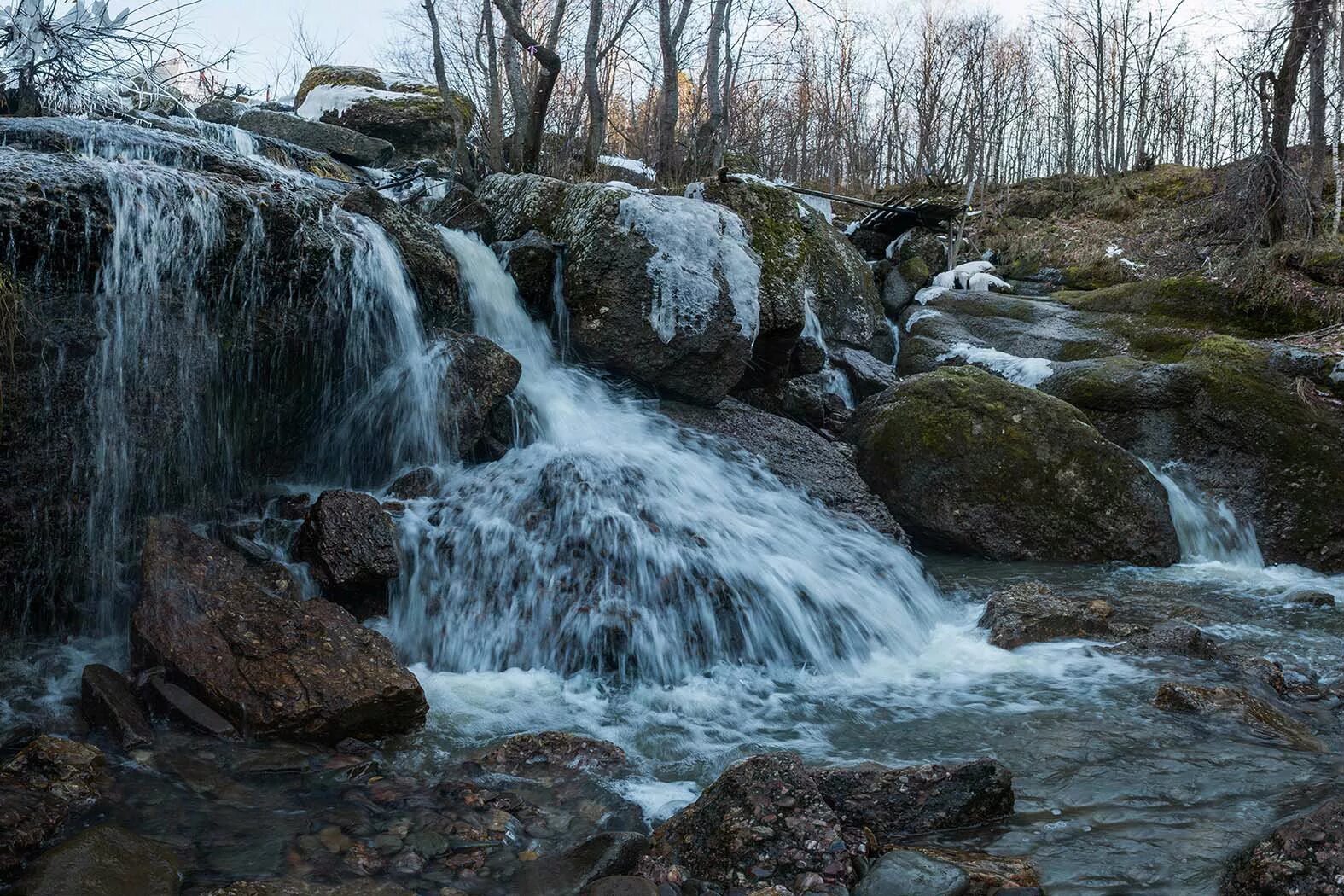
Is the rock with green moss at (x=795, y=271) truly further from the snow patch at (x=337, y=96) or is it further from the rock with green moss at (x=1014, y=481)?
the snow patch at (x=337, y=96)

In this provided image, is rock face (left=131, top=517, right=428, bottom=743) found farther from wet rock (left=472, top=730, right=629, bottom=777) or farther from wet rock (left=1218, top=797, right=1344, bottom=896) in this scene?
wet rock (left=1218, top=797, right=1344, bottom=896)

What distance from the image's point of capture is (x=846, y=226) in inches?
725

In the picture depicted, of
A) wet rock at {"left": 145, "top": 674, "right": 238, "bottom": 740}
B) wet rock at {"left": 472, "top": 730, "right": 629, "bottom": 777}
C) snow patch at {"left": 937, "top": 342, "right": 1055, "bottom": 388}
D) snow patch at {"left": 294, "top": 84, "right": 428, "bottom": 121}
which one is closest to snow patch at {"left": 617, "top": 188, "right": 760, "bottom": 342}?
snow patch at {"left": 937, "top": 342, "right": 1055, "bottom": 388}

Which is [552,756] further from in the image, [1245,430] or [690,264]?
[1245,430]

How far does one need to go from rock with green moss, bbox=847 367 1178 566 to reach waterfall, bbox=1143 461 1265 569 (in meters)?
0.33

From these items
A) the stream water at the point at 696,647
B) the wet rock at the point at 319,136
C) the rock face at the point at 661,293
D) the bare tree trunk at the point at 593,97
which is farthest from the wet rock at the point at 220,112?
the rock face at the point at 661,293

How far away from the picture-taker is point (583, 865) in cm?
282

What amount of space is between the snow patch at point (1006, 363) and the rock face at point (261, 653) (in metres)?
7.51

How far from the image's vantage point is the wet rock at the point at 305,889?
2.46 metres

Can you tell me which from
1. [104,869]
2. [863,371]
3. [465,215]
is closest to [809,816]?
[104,869]

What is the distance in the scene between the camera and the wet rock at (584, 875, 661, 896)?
2.59 metres

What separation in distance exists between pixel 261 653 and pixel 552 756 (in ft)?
4.64

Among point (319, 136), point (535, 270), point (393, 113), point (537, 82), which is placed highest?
point (393, 113)

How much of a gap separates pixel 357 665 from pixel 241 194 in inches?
135
